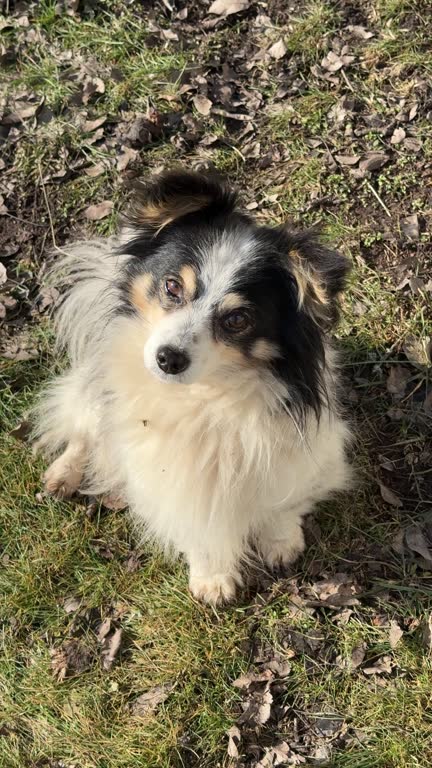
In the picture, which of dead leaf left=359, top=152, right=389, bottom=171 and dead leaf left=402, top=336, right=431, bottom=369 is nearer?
dead leaf left=402, top=336, right=431, bottom=369

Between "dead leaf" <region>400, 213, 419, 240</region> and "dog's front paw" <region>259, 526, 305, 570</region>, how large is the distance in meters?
1.77

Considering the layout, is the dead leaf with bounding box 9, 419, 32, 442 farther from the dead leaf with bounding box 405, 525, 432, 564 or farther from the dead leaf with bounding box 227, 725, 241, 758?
the dead leaf with bounding box 405, 525, 432, 564

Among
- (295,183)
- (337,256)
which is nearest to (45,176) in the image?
(295,183)

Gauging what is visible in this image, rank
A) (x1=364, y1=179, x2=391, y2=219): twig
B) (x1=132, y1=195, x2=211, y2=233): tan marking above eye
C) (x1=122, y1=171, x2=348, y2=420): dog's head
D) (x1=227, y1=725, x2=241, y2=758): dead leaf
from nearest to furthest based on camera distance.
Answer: (x1=122, y1=171, x2=348, y2=420): dog's head < (x1=132, y1=195, x2=211, y2=233): tan marking above eye < (x1=227, y1=725, x2=241, y2=758): dead leaf < (x1=364, y1=179, x2=391, y2=219): twig

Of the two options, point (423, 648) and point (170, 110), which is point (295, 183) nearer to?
point (170, 110)

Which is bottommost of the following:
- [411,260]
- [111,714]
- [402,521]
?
[111,714]

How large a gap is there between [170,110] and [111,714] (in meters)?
3.37

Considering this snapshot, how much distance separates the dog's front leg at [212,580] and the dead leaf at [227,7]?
134 inches

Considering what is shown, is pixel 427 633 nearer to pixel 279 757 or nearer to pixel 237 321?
pixel 279 757

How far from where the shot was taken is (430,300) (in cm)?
364

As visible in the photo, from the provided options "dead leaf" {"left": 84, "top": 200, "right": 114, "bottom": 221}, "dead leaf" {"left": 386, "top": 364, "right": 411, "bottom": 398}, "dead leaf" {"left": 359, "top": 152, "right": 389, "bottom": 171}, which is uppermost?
"dead leaf" {"left": 359, "top": 152, "right": 389, "bottom": 171}

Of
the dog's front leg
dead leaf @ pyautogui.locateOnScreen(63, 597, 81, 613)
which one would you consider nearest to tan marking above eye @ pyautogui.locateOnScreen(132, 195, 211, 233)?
the dog's front leg

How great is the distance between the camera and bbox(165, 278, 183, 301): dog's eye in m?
2.25

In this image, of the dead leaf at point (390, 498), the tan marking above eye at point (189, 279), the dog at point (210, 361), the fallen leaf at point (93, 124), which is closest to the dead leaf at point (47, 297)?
the dog at point (210, 361)
